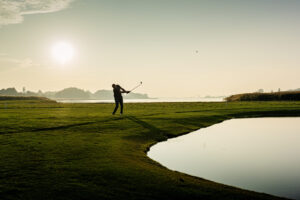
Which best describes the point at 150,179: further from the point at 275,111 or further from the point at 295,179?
the point at 275,111

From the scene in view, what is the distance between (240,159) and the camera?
1478 centimetres

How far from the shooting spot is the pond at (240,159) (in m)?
10.9

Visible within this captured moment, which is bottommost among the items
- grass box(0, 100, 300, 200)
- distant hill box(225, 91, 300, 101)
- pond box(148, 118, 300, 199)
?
pond box(148, 118, 300, 199)

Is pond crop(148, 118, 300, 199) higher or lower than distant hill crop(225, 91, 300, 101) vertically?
lower

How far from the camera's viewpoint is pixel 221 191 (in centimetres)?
902

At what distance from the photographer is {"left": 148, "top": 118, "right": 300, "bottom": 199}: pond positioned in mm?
10875

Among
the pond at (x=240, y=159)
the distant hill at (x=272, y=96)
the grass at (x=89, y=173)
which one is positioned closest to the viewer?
the grass at (x=89, y=173)

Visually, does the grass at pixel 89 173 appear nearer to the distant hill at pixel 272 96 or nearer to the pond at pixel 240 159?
the pond at pixel 240 159

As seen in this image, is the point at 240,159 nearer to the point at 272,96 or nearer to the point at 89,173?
the point at 89,173

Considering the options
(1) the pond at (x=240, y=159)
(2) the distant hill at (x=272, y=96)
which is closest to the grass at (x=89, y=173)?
(1) the pond at (x=240, y=159)

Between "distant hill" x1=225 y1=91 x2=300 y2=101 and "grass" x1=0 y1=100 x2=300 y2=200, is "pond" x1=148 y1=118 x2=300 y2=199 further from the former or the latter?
"distant hill" x1=225 y1=91 x2=300 y2=101

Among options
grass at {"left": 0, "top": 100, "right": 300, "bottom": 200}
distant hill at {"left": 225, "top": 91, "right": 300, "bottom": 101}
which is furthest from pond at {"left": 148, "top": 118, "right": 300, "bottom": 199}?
distant hill at {"left": 225, "top": 91, "right": 300, "bottom": 101}

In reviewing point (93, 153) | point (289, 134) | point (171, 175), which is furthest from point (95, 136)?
point (289, 134)

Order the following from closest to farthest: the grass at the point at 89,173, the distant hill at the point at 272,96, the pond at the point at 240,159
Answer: the grass at the point at 89,173 → the pond at the point at 240,159 → the distant hill at the point at 272,96
